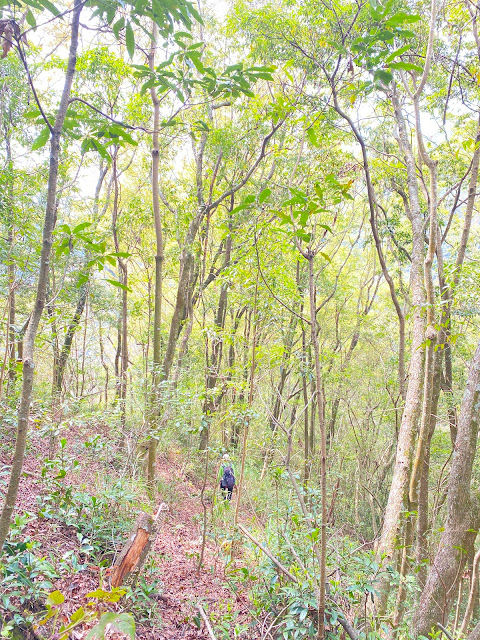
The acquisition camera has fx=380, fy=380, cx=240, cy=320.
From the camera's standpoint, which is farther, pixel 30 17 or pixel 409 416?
pixel 409 416

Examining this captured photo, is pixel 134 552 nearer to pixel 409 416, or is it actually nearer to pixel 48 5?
pixel 48 5

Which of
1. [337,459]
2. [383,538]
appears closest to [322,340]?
[337,459]

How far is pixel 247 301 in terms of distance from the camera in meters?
4.52

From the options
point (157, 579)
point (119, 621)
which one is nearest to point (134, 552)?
point (157, 579)

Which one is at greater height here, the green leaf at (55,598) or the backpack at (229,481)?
the green leaf at (55,598)

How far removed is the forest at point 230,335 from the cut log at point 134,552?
2cm

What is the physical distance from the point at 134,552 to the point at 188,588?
2.93ft

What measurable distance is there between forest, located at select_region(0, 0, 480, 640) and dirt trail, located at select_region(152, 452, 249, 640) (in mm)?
23

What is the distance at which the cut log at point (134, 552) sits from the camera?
9.50 ft

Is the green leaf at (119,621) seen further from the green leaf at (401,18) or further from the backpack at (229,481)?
the backpack at (229,481)

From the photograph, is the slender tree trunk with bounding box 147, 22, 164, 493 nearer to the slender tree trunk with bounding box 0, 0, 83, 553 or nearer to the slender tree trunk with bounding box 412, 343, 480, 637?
the slender tree trunk with bounding box 0, 0, 83, 553

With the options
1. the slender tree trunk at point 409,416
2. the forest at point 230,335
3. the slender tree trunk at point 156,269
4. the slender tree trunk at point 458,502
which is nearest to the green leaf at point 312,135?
the forest at point 230,335

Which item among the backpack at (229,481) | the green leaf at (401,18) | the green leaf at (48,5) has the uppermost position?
the green leaf at (401,18)

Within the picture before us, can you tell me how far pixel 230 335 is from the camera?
194 inches
